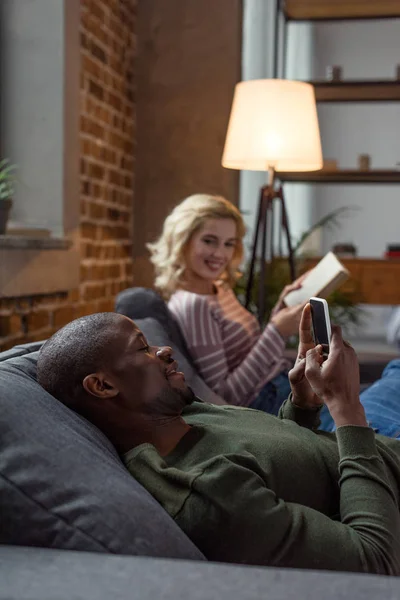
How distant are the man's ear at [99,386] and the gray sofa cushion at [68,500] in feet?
0.41

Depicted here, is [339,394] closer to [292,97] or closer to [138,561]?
[138,561]

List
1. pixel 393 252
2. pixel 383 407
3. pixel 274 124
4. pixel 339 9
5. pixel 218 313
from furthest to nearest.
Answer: pixel 393 252, pixel 339 9, pixel 274 124, pixel 218 313, pixel 383 407

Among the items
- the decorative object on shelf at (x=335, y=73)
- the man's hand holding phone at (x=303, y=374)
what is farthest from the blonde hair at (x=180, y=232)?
the decorative object on shelf at (x=335, y=73)

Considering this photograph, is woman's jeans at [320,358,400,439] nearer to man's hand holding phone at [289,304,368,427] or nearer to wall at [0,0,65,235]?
man's hand holding phone at [289,304,368,427]

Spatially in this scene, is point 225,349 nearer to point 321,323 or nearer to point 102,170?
point 321,323

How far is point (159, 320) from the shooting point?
2350 mm

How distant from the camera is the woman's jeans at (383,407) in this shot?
168 cm

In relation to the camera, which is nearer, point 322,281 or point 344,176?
point 322,281

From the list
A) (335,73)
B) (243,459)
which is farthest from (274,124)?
(243,459)

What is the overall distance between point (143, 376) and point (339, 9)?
4005 mm

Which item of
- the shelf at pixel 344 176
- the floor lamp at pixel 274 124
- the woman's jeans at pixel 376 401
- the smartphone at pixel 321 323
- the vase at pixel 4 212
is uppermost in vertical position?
the floor lamp at pixel 274 124

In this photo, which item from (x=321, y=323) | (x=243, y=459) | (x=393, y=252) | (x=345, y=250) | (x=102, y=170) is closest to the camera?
(x=243, y=459)

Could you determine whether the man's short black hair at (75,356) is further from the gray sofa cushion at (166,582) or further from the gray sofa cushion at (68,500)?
the gray sofa cushion at (166,582)

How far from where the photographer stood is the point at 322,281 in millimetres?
2594
